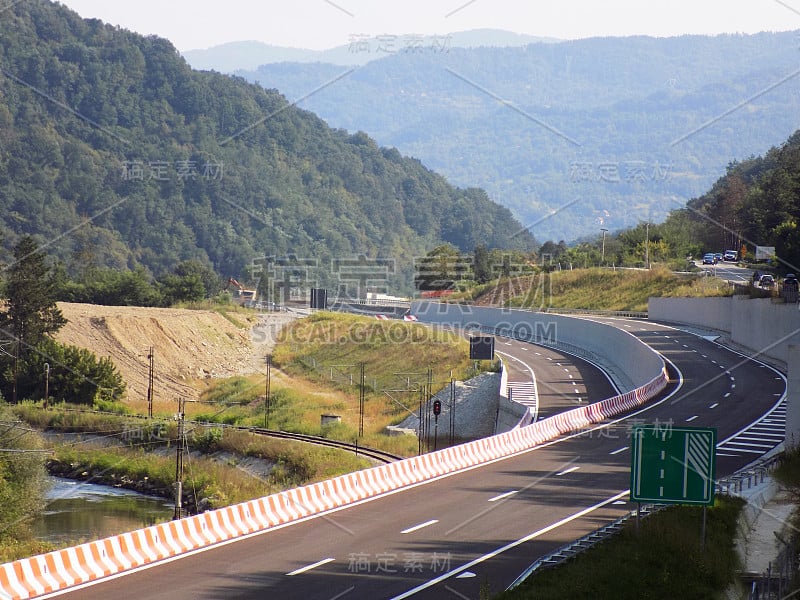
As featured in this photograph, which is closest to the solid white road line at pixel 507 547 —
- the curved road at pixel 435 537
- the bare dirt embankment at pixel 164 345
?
the curved road at pixel 435 537

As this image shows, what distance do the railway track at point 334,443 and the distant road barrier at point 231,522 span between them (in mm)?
11398

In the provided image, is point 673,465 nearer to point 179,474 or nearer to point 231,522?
point 231,522

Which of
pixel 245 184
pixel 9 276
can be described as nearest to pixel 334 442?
pixel 9 276

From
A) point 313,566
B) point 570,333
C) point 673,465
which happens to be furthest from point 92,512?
point 570,333

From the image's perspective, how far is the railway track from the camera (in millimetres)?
45500

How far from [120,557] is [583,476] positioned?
47.3ft

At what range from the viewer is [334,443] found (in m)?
50.7

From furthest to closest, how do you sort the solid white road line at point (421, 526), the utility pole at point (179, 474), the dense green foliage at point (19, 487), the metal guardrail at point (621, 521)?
the dense green foliage at point (19, 487) → the utility pole at point (179, 474) → the solid white road line at point (421, 526) → the metal guardrail at point (621, 521)

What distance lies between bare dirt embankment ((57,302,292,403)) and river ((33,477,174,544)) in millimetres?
24484

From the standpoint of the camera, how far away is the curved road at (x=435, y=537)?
1684 centimetres

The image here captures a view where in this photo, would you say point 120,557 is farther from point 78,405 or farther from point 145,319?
point 145,319

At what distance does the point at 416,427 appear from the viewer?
192ft

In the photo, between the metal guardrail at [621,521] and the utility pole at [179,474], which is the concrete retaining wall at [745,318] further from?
the utility pole at [179,474]

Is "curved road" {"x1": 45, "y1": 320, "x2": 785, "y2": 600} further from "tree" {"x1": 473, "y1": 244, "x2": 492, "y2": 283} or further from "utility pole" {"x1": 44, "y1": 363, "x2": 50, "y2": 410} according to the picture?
"tree" {"x1": 473, "y1": 244, "x2": 492, "y2": 283}
